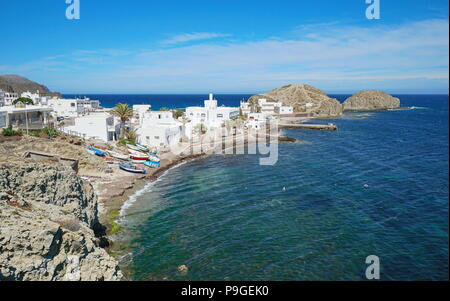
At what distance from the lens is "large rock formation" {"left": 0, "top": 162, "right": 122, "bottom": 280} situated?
12.9m

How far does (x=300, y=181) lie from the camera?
129 feet

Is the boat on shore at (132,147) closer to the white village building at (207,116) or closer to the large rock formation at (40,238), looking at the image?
the white village building at (207,116)

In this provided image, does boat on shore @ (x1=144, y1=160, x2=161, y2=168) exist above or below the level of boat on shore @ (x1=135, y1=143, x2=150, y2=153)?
below

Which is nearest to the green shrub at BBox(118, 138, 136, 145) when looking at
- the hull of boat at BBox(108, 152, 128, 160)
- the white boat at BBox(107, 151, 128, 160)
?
the white boat at BBox(107, 151, 128, 160)

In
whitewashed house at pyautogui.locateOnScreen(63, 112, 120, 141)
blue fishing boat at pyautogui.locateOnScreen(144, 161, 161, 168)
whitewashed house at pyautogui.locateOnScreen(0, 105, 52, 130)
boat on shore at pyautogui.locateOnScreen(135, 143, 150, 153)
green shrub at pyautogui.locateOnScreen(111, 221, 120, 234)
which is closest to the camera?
green shrub at pyautogui.locateOnScreen(111, 221, 120, 234)

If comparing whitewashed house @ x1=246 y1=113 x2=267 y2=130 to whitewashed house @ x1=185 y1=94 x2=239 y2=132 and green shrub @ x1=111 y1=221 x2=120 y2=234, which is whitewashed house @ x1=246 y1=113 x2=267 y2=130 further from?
green shrub @ x1=111 y1=221 x2=120 y2=234

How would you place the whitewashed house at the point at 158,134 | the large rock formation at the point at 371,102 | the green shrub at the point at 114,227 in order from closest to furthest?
the green shrub at the point at 114,227
the whitewashed house at the point at 158,134
the large rock formation at the point at 371,102

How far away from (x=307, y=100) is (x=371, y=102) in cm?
3443

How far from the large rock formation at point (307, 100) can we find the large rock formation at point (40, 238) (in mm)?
114250

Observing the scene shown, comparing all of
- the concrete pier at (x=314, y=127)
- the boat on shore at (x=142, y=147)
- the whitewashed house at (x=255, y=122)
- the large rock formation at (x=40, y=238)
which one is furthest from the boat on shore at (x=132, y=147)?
the concrete pier at (x=314, y=127)

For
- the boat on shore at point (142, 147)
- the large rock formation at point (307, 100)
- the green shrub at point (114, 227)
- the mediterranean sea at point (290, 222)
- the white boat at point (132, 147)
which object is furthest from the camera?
the large rock formation at point (307, 100)

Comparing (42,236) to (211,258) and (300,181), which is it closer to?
(211,258)

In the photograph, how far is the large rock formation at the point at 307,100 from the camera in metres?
135

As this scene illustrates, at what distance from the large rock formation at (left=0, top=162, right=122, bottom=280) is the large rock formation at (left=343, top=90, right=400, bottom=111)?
174 metres
